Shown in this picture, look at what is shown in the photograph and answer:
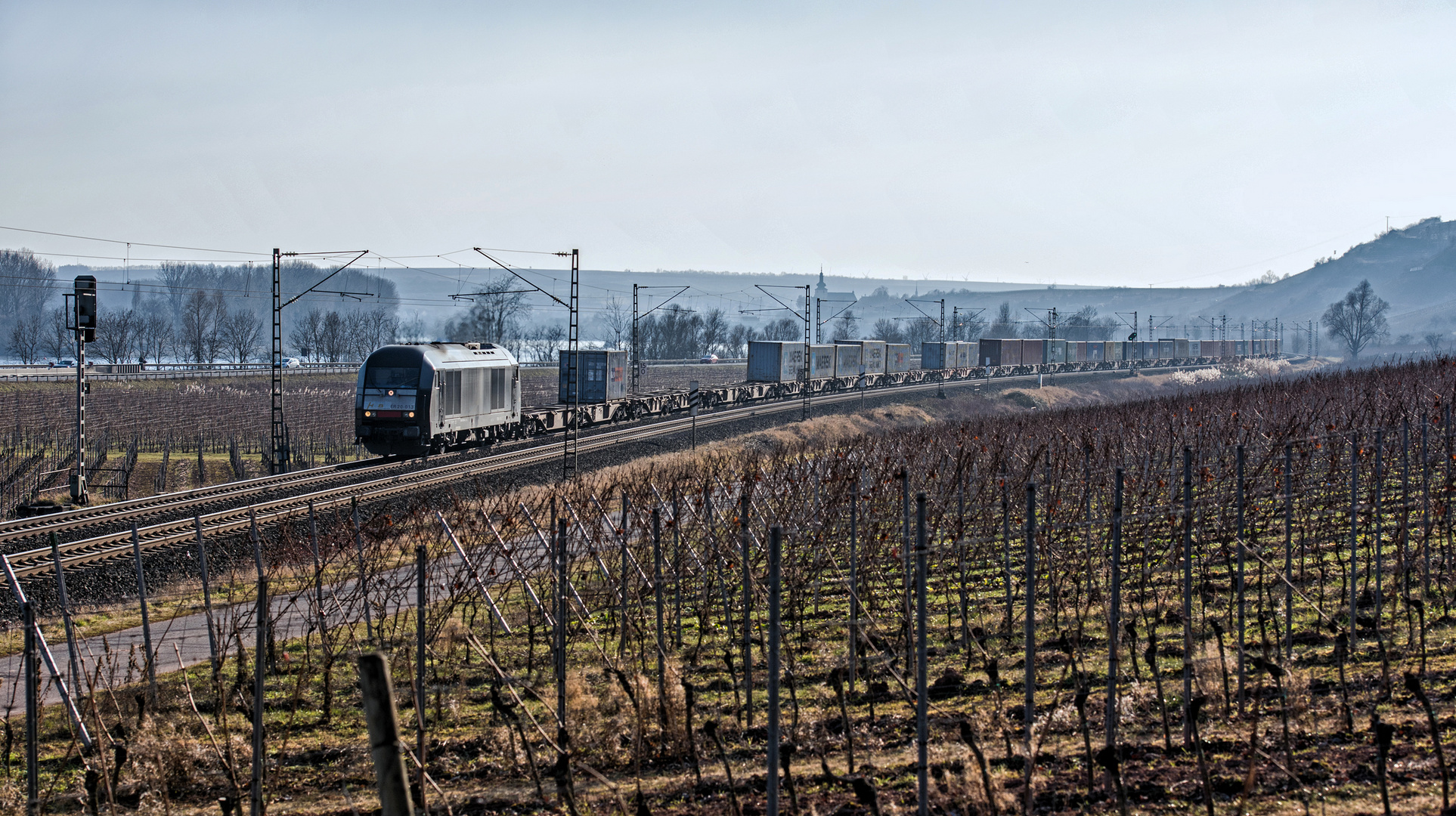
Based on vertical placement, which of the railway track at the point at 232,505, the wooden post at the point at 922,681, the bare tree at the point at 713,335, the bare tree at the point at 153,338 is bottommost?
the railway track at the point at 232,505

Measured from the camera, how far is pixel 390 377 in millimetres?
28047

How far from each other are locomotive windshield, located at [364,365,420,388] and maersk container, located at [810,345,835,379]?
117 feet

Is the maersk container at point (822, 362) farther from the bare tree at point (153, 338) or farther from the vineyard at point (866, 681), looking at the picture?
the bare tree at point (153, 338)

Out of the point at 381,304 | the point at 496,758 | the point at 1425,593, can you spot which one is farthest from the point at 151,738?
the point at 381,304

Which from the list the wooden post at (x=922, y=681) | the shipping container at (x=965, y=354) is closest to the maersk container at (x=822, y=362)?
the shipping container at (x=965, y=354)

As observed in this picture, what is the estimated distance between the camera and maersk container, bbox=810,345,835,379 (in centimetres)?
6125

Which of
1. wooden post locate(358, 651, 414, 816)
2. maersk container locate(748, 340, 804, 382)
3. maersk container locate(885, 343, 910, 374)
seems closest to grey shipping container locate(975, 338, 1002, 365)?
maersk container locate(885, 343, 910, 374)

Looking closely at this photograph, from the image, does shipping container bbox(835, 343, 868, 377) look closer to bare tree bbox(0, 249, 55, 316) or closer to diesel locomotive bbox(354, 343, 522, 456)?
diesel locomotive bbox(354, 343, 522, 456)

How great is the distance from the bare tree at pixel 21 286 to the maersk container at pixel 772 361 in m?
91.4

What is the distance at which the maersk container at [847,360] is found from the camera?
6353 centimetres

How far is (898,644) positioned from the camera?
34.7 ft

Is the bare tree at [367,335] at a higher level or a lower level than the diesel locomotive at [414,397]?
higher

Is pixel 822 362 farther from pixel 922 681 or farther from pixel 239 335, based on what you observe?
pixel 239 335

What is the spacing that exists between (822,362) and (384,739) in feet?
195
